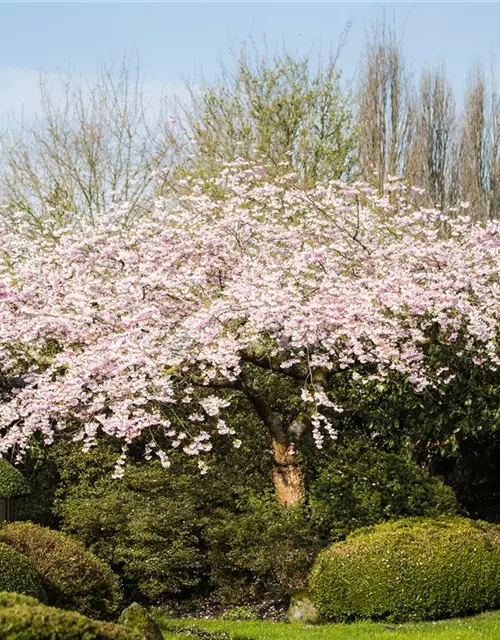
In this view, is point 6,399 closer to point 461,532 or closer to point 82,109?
point 461,532

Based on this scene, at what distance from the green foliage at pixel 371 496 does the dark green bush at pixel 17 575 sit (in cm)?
367

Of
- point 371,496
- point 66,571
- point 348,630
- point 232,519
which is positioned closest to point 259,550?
point 232,519

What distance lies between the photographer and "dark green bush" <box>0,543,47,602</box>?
25.9ft

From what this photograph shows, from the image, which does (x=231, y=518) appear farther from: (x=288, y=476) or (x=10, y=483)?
(x=10, y=483)

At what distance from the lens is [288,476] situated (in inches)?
458

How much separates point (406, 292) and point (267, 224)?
6.60 ft

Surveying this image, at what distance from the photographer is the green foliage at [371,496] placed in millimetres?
10820

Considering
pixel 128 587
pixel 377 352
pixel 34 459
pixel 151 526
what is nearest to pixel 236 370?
pixel 377 352

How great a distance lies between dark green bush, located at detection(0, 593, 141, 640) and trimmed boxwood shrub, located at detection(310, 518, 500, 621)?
222 inches

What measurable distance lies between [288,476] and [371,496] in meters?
1.21

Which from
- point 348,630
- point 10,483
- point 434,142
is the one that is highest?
point 434,142

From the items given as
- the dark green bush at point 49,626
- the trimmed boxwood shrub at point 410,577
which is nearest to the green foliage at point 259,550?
the trimmed boxwood shrub at point 410,577

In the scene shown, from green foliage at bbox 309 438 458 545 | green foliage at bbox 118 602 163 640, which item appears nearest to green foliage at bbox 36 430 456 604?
green foliage at bbox 309 438 458 545

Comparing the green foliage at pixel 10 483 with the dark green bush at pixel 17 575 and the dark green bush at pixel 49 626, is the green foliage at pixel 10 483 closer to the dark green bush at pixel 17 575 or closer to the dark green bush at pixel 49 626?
the dark green bush at pixel 17 575
